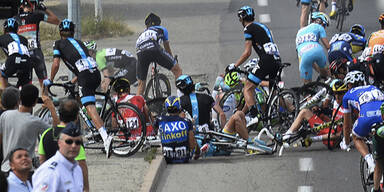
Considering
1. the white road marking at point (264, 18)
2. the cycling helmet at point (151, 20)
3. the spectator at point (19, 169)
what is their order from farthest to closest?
the white road marking at point (264, 18), the cycling helmet at point (151, 20), the spectator at point (19, 169)

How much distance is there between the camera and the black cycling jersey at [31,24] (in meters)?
18.0

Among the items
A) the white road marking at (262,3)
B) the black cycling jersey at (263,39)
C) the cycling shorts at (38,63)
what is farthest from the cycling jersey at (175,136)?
the white road marking at (262,3)

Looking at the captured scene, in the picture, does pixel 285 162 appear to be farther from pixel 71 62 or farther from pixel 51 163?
pixel 51 163

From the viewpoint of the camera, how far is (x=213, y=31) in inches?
1022

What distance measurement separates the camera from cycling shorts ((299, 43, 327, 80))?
1825 centimetres

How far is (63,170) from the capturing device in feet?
30.2

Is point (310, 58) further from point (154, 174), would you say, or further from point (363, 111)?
point (363, 111)

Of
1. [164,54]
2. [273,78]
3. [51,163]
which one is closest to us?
[51,163]

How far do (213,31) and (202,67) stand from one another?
329cm

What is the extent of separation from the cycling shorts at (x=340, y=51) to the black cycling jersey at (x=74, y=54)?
4414 mm

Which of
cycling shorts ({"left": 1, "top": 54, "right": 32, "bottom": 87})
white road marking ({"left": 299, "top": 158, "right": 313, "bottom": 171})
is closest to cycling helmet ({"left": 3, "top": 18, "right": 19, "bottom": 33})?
cycling shorts ({"left": 1, "top": 54, "right": 32, "bottom": 87})

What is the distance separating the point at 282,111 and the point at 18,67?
4350 mm

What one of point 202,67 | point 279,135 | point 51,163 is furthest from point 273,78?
point 51,163

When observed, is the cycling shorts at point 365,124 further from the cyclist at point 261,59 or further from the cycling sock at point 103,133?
the cycling sock at point 103,133
